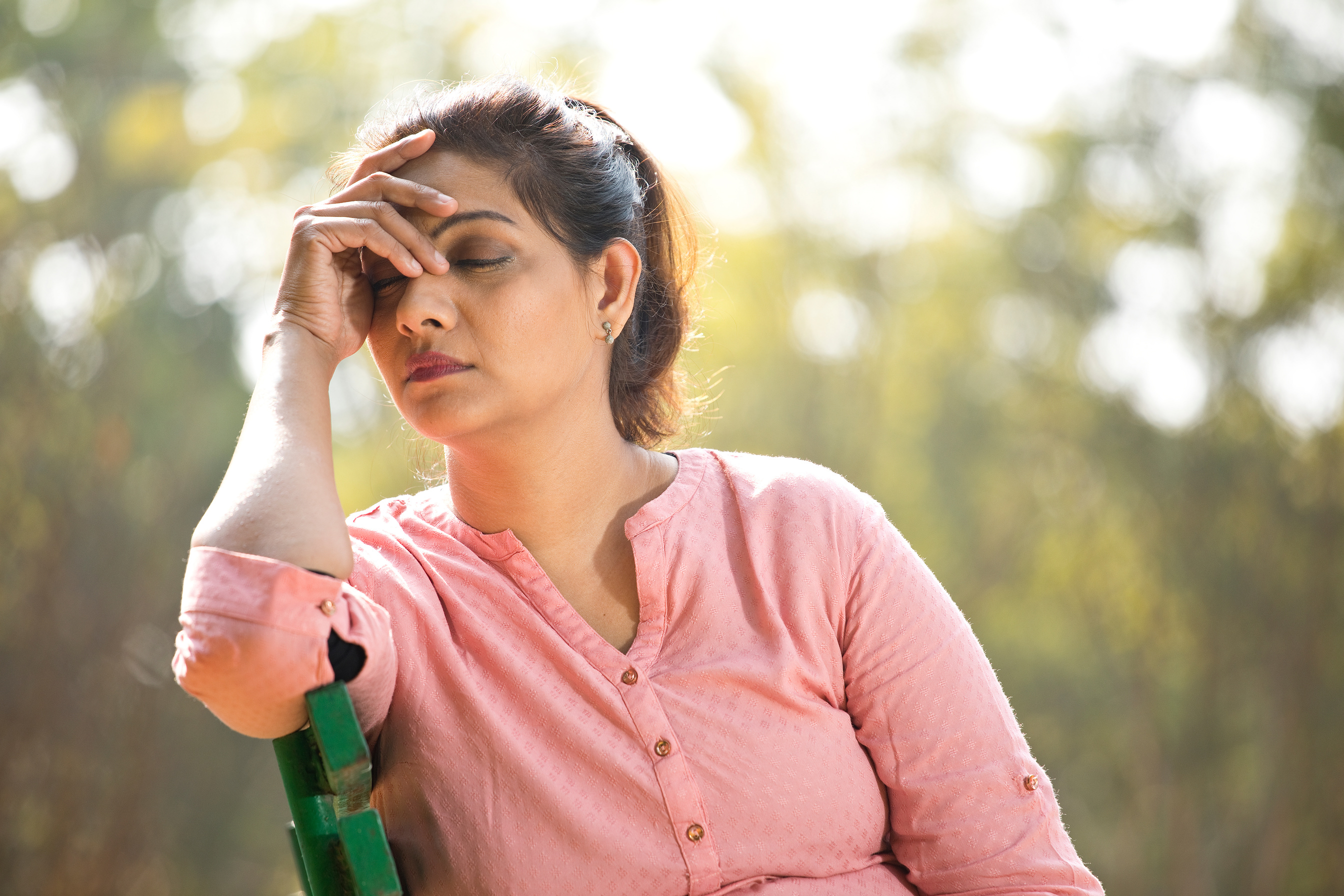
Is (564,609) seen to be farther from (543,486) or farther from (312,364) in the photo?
(312,364)

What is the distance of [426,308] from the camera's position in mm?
1729

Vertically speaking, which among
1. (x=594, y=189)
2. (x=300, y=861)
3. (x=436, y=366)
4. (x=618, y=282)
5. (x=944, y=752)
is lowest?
(x=944, y=752)

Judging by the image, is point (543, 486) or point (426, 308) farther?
point (543, 486)

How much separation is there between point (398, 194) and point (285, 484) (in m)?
0.49

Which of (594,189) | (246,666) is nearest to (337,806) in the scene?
(246,666)

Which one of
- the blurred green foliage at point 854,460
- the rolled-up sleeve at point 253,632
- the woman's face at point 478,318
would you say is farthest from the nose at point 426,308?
the blurred green foliage at point 854,460

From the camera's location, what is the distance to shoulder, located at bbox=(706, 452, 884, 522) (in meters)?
1.89

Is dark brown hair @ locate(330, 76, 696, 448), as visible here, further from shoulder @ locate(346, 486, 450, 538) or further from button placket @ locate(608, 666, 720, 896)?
button placket @ locate(608, 666, 720, 896)

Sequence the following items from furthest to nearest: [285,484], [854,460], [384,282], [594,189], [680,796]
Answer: [854,460], [594,189], [384,282], [680,796], [285,484]

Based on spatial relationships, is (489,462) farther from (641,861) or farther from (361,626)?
(641,861)

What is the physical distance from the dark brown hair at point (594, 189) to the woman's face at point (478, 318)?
0.17 ft

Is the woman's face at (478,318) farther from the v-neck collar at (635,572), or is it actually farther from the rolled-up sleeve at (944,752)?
the rolled-up sleeve at (944,752)

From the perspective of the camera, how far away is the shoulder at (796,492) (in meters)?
1.89

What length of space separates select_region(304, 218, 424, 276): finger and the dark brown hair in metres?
0.21
